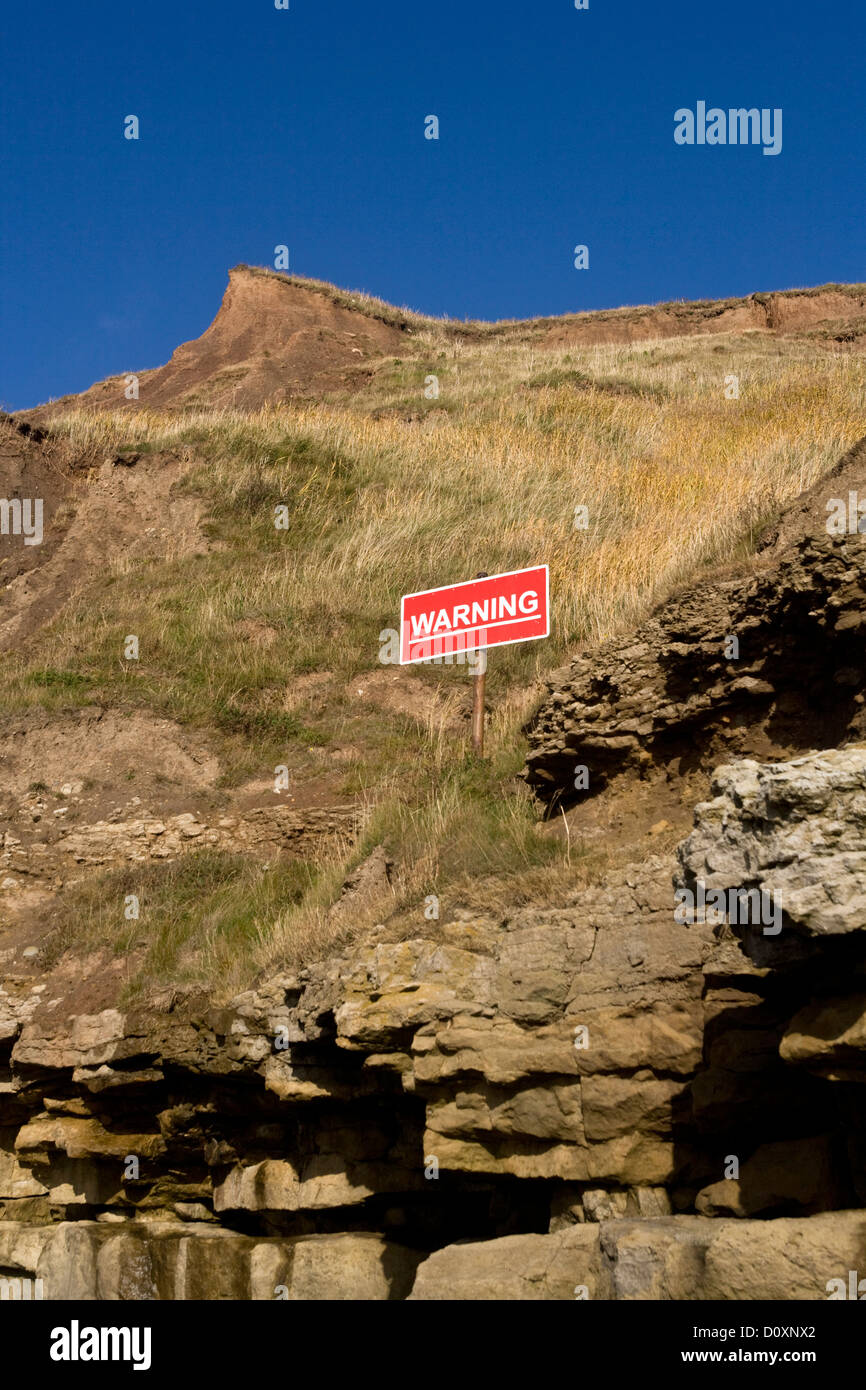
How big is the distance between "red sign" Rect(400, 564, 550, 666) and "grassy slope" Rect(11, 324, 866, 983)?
85cm

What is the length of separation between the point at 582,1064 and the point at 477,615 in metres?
4.90

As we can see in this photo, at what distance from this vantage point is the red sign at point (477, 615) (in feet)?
29.9

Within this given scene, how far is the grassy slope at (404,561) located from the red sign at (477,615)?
0.85 m

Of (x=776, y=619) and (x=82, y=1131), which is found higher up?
(x=776, y=619)

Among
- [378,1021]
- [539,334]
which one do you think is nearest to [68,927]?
[378,1021]

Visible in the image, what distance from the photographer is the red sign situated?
29.9ft

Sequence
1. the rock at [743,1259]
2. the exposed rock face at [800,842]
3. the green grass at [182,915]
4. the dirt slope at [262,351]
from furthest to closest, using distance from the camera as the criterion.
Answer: the dirt slope at [262,351] → the green grass at [182,915] → the exposed rock face at [800,842] → the rock at [743,1259]

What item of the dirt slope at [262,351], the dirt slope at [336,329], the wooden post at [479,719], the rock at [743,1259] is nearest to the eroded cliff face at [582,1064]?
the rock at [743,1259]

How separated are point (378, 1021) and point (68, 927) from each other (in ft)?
15.6

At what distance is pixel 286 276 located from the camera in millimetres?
40156

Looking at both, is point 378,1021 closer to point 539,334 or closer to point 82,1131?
point 82,1131

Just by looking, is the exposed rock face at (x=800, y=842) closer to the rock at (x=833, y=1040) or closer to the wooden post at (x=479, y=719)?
the rock at (x=833, y=1040)

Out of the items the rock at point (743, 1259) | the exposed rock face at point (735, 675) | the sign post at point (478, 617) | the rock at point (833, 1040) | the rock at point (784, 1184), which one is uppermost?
the sign post at point (478, 617)

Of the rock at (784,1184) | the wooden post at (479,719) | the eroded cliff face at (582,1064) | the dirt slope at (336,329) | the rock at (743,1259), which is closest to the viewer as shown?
the rock at (743,1259)
